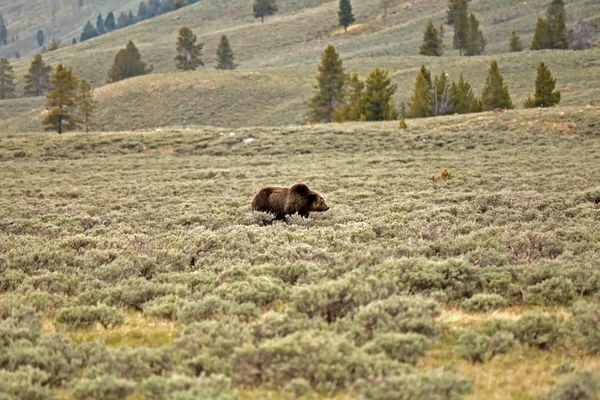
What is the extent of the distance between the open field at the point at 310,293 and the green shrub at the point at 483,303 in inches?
0.9

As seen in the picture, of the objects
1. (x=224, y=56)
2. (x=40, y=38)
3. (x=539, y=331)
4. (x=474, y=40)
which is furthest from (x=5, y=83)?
(x=40, y=38)

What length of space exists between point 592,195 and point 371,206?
5.59 m

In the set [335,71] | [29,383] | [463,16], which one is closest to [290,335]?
[29,383]

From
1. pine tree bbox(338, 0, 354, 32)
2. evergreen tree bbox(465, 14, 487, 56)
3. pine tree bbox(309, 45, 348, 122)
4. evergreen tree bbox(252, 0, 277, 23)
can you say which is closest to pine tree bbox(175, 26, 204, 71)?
pine tree bbox(338, 0, 354, 32)

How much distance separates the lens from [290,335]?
5355mm

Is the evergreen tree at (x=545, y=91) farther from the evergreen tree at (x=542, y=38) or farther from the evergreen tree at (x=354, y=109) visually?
the evergreen tree at (x=542, y=38)

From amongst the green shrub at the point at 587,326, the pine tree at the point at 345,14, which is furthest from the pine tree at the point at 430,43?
the green shrub at the point at 587,326

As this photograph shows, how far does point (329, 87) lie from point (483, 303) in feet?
151

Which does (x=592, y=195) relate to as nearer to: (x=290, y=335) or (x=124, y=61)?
(x=290, y=335)

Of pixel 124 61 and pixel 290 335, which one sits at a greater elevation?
pixel 124 61

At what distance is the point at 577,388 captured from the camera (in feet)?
14.3

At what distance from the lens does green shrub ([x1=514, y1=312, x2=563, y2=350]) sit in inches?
216

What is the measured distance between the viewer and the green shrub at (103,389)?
449 cm

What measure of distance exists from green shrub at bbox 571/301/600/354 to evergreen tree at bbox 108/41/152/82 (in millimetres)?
79063
